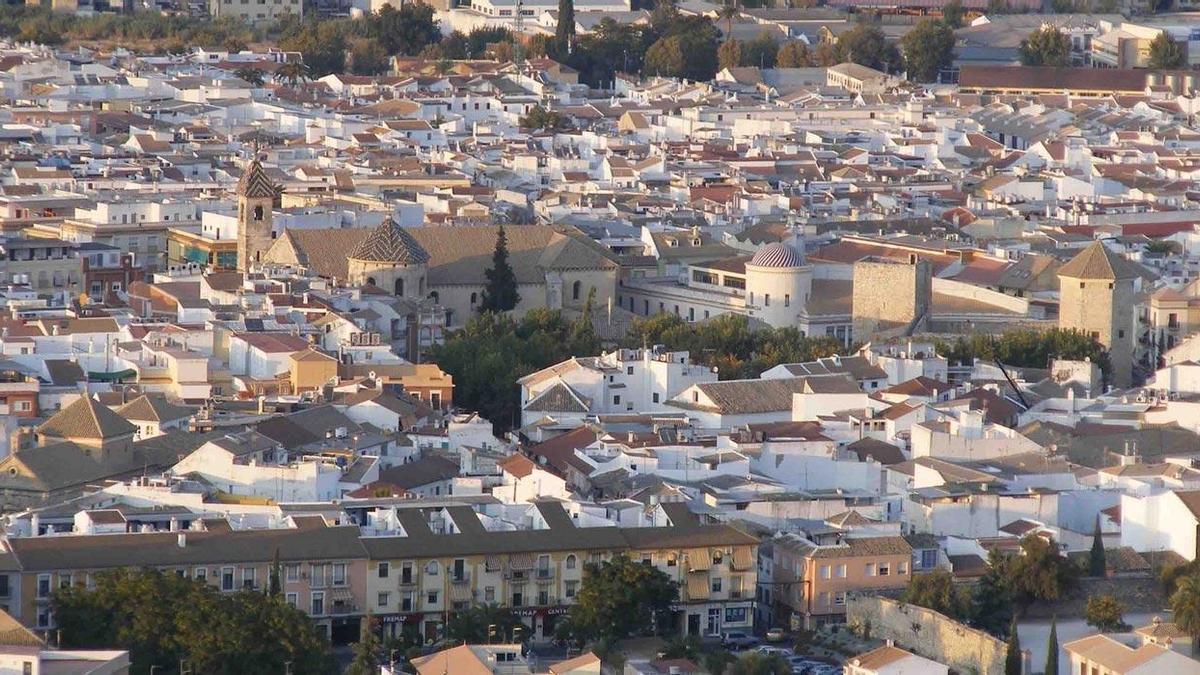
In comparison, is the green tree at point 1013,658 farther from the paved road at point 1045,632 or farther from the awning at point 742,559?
the awning at point 742,559

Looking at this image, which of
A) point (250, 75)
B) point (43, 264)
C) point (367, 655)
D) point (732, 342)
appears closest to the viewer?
point (367, 655)

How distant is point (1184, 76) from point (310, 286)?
37.1m

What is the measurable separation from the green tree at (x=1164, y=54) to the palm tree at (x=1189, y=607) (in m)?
49.7

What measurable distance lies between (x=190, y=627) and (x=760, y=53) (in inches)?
2126

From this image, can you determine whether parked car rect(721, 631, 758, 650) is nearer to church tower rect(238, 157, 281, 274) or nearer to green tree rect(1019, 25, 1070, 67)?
church tower rect(238, 157, 281, 274)

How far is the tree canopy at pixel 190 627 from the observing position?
26.7 m

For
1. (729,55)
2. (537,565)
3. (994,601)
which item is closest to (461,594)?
(537,565)

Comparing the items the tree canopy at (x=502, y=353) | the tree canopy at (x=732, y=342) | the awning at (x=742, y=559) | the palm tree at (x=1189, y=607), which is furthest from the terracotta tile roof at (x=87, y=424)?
the palm tree at (x=1189, y=607)

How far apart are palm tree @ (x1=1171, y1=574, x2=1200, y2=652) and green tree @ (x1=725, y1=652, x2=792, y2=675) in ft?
9.21

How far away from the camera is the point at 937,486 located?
3212 cm

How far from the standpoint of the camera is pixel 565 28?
79.5 metres

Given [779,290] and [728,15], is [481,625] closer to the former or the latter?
[779,290]

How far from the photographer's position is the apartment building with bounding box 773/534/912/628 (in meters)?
29.6

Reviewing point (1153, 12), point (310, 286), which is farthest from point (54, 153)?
point (1153, 12)
